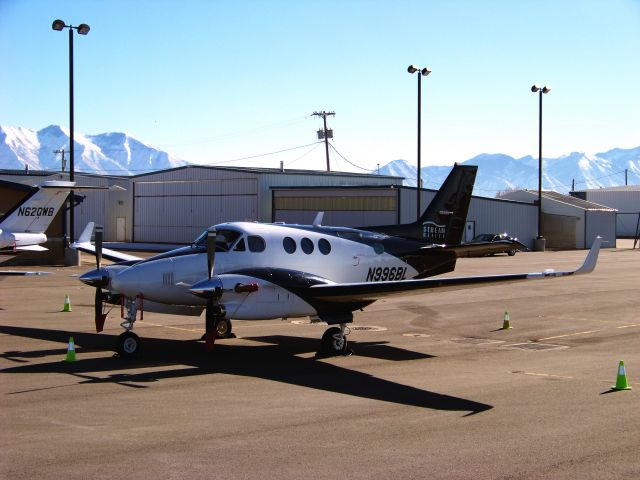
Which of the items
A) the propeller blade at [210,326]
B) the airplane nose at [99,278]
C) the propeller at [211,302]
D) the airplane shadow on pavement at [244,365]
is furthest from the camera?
the airplane nose at [99,278]

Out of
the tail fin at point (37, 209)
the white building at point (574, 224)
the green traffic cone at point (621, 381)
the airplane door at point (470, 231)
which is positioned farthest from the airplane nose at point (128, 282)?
the white building at point (574, 224)

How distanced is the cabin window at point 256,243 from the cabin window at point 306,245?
1.19 metres

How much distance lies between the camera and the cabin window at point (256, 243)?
19.5 m

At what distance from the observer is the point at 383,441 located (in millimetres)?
11336

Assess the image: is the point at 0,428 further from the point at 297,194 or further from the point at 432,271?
the point at 297,194

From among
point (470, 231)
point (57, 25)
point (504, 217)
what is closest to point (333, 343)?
point (57, 25)

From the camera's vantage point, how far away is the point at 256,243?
64.4 ft

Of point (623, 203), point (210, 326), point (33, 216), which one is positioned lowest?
point (210, 326)

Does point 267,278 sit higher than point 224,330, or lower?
higher

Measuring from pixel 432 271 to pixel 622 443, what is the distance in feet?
39.8

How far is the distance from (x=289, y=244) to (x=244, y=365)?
3.68 m

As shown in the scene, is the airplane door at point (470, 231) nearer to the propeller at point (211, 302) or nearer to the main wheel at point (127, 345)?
the propeller at point (211, 302)

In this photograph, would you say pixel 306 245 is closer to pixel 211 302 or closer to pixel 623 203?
pixel 211 302

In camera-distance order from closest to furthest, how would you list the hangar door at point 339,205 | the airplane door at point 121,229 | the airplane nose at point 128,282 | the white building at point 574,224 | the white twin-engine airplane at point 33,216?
the airplane nose at point 128,282, the white twin-engine airplane at point 33,216, the hangar door at point 339,205, the airplane door at point 121,229, the white building at point 574,224
